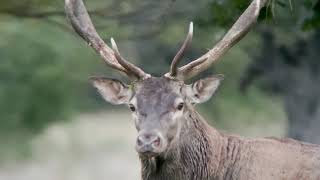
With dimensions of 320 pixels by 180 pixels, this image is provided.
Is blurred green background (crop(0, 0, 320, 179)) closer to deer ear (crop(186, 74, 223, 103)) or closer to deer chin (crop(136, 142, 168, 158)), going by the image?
deer ear (crop(186, 74, 223, 103))

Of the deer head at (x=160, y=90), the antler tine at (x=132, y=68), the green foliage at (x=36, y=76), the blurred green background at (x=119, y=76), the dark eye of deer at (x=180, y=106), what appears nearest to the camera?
the deer head at (x=160, y=90)

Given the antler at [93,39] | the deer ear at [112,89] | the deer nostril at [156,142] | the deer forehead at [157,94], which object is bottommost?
the deer nostril at [156,142]

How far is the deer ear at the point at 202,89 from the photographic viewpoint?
1488 centimetres

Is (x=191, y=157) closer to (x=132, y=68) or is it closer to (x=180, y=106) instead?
(x=180, y=106)

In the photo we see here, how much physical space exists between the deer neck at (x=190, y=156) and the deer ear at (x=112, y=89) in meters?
0.70

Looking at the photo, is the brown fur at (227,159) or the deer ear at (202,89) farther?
the deer ear at (202,89)

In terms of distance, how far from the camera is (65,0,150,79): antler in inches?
581

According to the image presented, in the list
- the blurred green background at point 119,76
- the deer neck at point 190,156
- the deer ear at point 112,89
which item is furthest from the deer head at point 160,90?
the blurred green background at point 119,76

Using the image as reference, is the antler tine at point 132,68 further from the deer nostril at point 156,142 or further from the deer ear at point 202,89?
the deer nostril at point 156,142

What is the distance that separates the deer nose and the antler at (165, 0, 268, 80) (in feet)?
3.13

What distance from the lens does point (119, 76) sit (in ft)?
97.8

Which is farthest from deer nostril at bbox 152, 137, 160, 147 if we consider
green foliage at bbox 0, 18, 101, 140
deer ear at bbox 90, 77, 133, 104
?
green foliage at bbox 0, 18, 101, 140

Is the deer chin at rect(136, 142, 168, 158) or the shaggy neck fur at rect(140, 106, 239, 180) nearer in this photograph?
the deer chin at rect(136, 142, 168, 158)

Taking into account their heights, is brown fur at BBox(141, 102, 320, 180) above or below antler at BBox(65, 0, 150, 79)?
below
